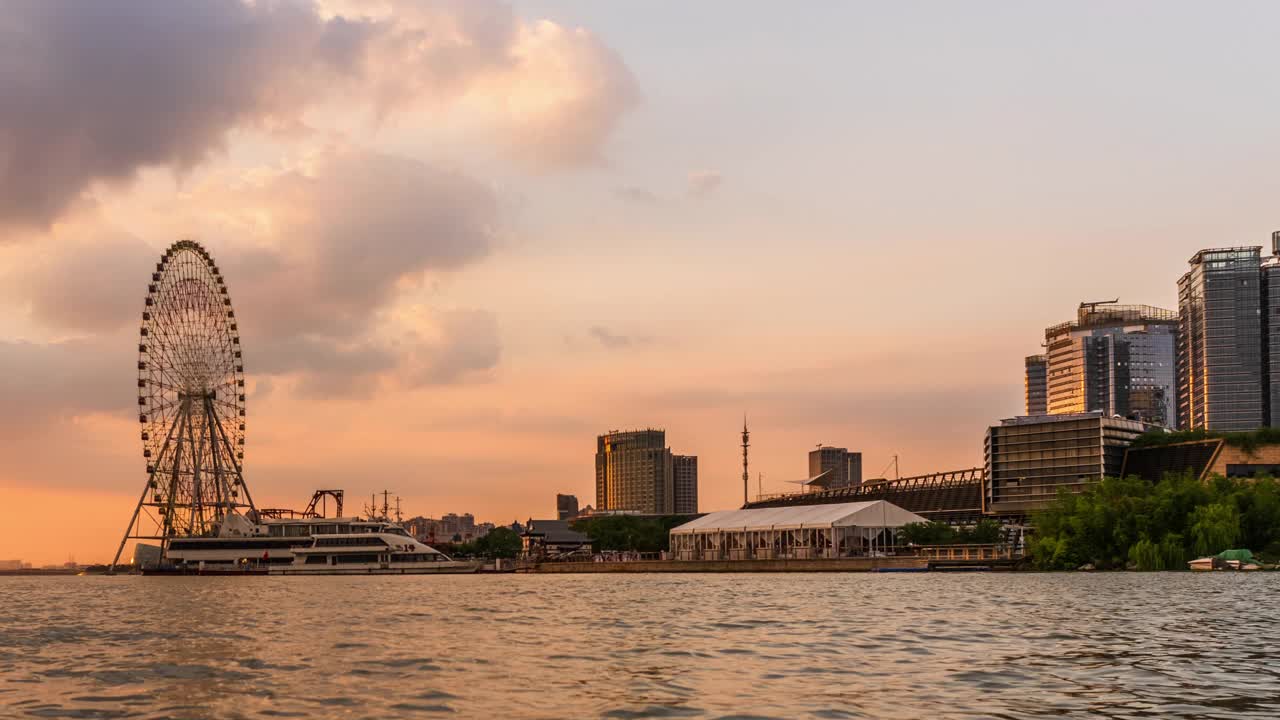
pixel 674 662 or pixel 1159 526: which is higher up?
pixel 1159 526

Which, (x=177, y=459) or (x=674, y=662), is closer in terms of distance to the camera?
(x=674, y=662)

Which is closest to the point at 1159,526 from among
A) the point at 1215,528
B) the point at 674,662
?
the point at 1215,528

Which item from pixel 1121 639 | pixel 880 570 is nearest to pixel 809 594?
pixel 1121 639

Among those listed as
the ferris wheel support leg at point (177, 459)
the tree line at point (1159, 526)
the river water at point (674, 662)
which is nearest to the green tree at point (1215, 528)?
the tree line at point (1159, 526)

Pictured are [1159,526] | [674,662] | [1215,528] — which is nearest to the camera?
[674,662]

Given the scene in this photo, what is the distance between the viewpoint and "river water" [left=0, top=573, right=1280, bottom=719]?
94.1ft

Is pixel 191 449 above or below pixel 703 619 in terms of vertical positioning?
above

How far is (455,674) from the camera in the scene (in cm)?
3622

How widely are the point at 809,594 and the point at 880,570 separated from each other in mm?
93263

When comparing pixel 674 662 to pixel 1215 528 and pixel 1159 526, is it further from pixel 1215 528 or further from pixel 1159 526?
pixel 1159 526

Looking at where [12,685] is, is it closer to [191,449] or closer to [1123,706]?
[1123,706]

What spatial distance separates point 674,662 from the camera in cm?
3903

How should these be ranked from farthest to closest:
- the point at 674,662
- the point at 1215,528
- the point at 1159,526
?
the point at 1159,526 → the point at 1215,528 → the point at 674,662

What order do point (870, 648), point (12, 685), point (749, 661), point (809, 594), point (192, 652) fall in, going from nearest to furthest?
point (12, 685) → point (749, 661) → point (870, 648) → point (192, 652) → point (809, 594)
